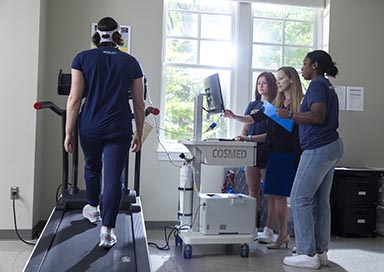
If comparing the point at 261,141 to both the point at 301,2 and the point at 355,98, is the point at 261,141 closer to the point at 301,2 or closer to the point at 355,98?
the point at 355,98

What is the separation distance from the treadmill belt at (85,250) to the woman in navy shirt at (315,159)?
1323 millimetres

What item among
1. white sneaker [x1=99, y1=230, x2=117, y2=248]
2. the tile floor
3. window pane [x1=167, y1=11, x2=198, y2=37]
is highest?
window pane [x1=167, y1=11, x2=198, y2=37]

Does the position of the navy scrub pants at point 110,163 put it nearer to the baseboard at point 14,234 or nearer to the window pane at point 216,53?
the baseboard at point 14,234

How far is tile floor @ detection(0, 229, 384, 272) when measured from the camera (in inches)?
118

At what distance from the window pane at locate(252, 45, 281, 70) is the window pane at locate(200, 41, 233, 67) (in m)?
0.31

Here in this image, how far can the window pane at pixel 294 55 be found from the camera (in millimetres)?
4793

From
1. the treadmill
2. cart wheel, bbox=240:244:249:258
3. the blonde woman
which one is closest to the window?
the blonde woman

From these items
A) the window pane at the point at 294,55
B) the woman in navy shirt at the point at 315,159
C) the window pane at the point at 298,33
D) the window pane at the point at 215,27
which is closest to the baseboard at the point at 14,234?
the woman in navy shirt at the point at 315,159

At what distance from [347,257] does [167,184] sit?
195 centimetres

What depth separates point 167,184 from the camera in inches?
171

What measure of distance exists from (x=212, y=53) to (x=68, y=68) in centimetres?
164

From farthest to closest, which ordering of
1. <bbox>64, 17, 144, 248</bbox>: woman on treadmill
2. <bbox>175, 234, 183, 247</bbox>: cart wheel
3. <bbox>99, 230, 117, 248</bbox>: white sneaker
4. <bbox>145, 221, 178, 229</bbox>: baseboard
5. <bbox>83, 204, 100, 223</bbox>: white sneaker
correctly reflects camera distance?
<bbox>145, 221, 178, 229</bbox>: baseboard → <bbox>175, 234, 183, 247</bbox>: cart wheel → <bbox>83, 204, 100, 223</bbox>: white sneaker → <bbox>99, 230, 117, 248</bbox>: white sneaker → <bbox>64, 17, 144, 248</bbox>: woman on treadmill

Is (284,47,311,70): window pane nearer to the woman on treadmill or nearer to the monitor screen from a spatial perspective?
the monitor screen

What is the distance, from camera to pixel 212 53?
462cm
